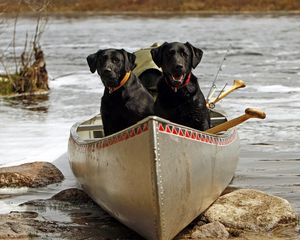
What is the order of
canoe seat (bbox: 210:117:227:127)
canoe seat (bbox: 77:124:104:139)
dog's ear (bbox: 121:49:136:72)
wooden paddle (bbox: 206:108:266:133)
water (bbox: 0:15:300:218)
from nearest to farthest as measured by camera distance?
wooden paddle (bbox: 206:108:266:133), dog's ear (bbox: 121:49:136:72), canoe seat (bbox: 77:124:104:139), canoe seat (bbox: 210:117:227:127), water (bbox: 0:15:300:218)

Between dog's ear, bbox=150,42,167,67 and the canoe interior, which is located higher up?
dog's ear, bbox=150,42,167,67

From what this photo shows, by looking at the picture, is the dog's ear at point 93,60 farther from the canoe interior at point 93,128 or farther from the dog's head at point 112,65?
the canoe interior at point 93,128

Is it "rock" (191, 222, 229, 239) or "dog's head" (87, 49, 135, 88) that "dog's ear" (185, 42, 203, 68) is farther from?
"rock" (191, 222, 229, 239)

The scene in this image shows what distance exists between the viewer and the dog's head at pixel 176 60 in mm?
7277

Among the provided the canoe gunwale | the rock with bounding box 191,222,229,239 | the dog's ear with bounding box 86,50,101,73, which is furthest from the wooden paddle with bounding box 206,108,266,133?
the dog's ear with bounding box 86,50,101,73

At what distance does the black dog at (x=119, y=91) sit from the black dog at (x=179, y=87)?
8.4 inches

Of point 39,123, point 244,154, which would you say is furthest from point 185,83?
point 39,123

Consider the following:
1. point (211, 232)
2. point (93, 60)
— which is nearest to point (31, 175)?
point (93, 60)

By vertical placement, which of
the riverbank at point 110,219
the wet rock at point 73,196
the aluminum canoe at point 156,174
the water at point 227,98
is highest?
the aluminum canoe at point 156,174

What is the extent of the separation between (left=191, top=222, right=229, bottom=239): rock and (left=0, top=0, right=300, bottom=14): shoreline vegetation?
46.4 m

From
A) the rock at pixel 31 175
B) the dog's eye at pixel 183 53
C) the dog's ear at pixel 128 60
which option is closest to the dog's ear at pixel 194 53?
the dog's eye at pixel 183 53

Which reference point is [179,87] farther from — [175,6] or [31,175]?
[175,6]

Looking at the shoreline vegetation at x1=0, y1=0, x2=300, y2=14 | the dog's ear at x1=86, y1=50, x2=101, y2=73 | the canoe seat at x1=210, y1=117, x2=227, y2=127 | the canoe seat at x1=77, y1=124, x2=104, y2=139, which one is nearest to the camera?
the dog's ear at x1=86, y1=50, x2=101, y2=73

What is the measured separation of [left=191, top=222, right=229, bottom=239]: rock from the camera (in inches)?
Result: 286
